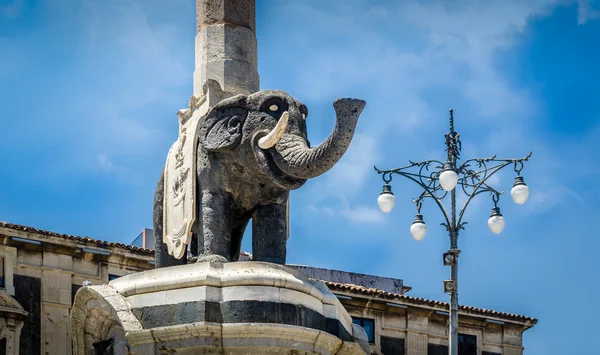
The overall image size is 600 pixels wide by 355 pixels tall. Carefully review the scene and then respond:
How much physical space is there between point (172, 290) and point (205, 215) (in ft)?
3.96

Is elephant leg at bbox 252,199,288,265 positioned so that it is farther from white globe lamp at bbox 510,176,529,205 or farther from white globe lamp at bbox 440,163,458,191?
white globe lamp at bbox 510,176,529,205

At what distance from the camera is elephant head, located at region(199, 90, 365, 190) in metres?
17.2

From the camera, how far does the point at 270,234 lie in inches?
707

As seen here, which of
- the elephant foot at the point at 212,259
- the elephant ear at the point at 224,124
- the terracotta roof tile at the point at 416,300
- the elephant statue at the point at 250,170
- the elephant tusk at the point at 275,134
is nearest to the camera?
the elephant tusk at the point at 275,134

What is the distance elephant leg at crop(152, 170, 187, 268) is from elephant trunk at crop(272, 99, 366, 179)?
74.0 inches

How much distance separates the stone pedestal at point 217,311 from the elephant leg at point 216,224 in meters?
0.67

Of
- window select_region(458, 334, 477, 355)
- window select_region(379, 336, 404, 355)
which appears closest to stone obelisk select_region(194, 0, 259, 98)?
window select_region(379, 336, 404, 355)

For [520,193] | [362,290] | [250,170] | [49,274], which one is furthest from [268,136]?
[362,290]

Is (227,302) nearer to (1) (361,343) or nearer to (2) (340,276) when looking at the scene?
(1) (361,343)

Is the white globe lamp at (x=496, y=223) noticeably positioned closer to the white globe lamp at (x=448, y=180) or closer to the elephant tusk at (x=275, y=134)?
the white globe lamp at (x=448, y=180)

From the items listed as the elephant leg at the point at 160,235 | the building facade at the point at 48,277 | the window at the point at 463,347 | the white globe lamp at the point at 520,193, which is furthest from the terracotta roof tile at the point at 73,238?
the elephant leg at the point at 160,235

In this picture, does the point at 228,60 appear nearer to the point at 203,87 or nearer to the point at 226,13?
the point at 203,87

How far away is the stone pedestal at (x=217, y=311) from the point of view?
16453mm

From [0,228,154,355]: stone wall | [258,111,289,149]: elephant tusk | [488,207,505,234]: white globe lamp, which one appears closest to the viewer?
[258,111,289,149]: elephant tusk
